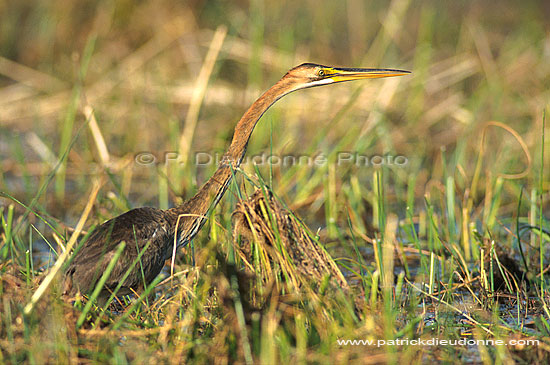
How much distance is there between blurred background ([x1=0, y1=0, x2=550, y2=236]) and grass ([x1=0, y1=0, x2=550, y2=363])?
3 cm

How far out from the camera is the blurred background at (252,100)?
18.5 feet

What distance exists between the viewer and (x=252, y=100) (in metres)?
7.14

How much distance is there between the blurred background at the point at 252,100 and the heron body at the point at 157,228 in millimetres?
302

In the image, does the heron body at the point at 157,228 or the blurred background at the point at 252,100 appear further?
the blurred background at the point at 252,100

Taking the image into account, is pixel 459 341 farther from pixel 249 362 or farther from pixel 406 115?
pixel 406 115

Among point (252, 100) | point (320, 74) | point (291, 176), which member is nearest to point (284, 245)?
point (320, 74)

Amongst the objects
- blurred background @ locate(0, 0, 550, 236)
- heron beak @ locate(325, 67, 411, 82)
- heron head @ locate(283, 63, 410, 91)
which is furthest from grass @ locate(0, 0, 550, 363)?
heron beak @ locate(325, 67, 411, 82)

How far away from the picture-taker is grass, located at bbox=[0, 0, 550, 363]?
3031mm

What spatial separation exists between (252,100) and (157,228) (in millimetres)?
3426

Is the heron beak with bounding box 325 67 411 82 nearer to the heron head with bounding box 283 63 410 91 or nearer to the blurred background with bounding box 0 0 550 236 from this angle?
the heron head with bounding box 283 63 410 91

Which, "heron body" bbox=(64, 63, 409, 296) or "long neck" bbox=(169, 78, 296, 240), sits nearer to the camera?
"heron body" bbox=(64, 63, 409, 296)

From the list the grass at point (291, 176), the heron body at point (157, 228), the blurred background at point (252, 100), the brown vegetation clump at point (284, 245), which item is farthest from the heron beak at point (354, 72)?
the brown vegetation clump at point (284, 245)

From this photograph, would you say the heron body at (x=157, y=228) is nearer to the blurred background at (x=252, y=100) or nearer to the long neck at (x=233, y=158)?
the long neck at (x=233, y=158)

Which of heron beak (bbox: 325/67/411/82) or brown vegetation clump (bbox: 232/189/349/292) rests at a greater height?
heron beak (bbox: 325/67/411/82)
